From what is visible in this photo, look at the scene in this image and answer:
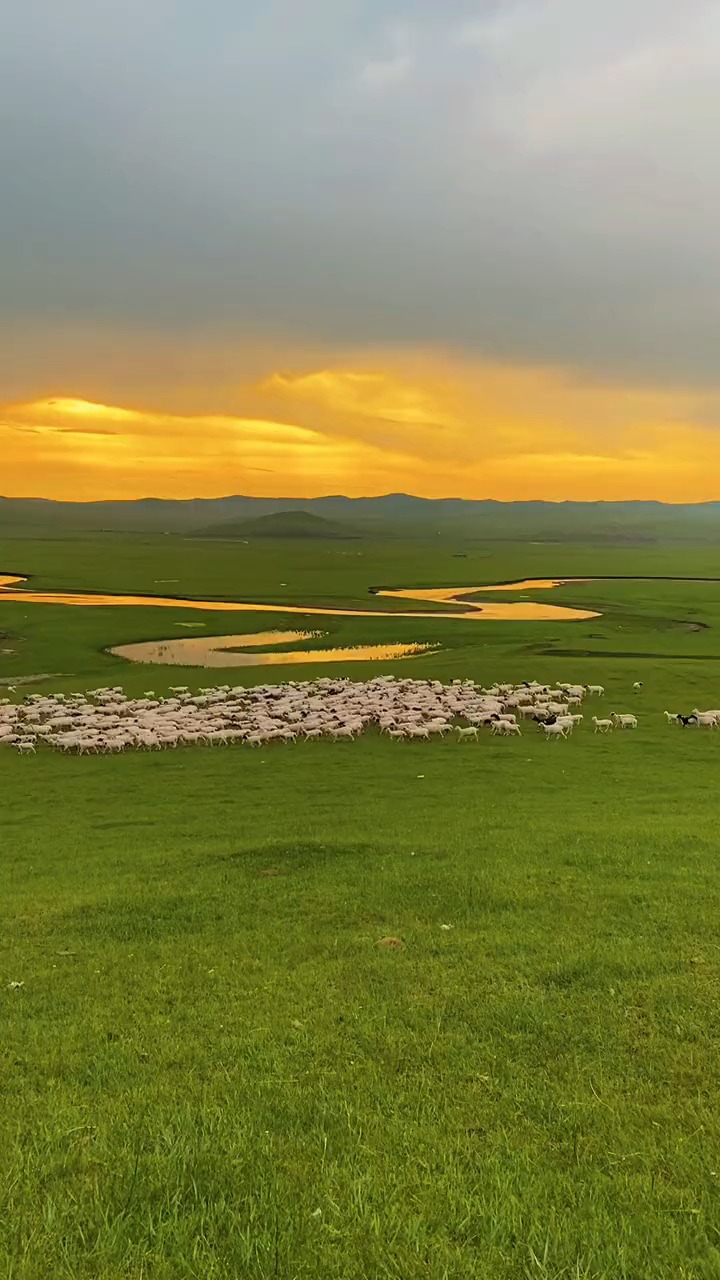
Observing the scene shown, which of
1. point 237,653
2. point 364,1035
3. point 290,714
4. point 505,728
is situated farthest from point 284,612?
point 364,1035

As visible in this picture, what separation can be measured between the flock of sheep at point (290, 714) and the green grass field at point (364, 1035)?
7.97m

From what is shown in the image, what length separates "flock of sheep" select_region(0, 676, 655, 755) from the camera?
2978cm

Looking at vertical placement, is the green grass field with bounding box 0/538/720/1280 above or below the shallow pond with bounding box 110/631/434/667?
above

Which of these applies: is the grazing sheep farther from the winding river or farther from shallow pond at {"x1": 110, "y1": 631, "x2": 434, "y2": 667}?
the winding river

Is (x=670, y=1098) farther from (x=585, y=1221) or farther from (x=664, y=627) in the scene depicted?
(x=664, y=627)

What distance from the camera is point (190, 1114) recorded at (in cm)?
679

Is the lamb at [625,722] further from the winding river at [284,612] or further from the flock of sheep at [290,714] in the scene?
the winding river at [284,612]

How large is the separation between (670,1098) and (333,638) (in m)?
56.7

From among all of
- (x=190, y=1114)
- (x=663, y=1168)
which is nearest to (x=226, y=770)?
(x=190, y=1114)

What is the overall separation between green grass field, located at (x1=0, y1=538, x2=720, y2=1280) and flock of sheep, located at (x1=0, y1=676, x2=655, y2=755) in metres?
7.97

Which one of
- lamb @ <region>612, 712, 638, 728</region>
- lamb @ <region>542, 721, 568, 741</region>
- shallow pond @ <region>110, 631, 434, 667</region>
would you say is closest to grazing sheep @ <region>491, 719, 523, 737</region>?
lamb @ <region>542, 721, 568, 741</region>

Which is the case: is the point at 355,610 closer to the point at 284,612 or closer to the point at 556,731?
the point at 284,612

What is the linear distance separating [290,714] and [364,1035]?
24679 mm

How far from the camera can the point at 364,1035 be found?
8.18 metres
